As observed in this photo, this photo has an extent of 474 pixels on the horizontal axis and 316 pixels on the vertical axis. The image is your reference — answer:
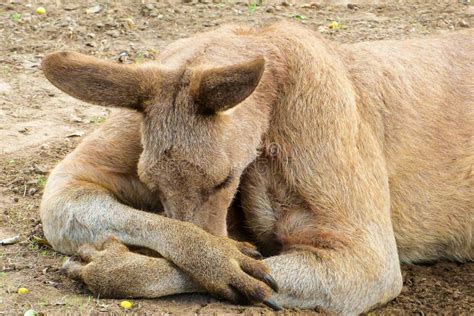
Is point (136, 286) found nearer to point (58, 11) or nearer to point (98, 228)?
point (98, 228)

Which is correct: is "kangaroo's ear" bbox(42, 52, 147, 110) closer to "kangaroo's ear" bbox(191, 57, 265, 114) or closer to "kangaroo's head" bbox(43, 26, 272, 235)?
"kangaroo's head" bbox(43, 26, 272, 235)

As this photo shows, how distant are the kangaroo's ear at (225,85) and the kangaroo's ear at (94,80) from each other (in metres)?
0.37

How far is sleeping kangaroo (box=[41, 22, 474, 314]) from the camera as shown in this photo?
5.42m

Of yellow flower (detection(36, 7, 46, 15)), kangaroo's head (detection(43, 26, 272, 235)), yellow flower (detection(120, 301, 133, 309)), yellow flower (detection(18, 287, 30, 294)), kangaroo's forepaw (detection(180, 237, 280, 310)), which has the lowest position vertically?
yellow flower (detection(18, 287, 30, 294))

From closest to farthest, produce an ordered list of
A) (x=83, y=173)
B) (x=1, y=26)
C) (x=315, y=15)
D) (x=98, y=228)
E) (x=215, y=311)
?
(x=215, y=311)
(x=98, y=228)
(x=83, y=173)
(x=1, y=26)
(x=315, y=15)

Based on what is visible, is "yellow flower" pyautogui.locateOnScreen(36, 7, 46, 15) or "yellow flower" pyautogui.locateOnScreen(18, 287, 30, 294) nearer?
"yellow flower" pyautogui.locateOnScreen(18, 287, 30, 294)

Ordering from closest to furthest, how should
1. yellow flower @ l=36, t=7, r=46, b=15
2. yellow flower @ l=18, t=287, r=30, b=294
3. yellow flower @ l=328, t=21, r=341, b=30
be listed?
yellow flower @ l=18, t=287, r=30, b=294, yellow flower @ l=328, t=21, r=341, b=30, yellow flower @ l=36, t=7, r=46, b=15

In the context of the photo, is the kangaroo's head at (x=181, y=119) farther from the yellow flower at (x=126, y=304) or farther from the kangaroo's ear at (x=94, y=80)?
the yellow flower at (x=126, y=304)

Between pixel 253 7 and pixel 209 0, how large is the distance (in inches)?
23.9

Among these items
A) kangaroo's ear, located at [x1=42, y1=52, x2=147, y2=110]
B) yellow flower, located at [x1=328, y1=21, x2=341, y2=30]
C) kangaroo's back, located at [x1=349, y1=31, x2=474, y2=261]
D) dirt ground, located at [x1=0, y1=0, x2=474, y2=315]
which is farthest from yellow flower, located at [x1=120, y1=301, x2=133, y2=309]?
yellow flower, located at [x1=328, y1=21, x2=341, y2=30]

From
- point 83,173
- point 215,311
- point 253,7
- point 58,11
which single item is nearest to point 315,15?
point 253,7

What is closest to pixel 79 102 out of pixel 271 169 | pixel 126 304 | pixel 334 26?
pixel 334 26

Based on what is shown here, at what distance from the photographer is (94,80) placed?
17.8ft

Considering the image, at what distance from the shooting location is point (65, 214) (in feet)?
19.6
